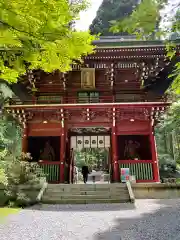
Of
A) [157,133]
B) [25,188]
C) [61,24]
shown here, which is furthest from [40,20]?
[157,133]

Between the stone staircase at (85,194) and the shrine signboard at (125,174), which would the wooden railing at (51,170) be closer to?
the stone staircase at (85,194)

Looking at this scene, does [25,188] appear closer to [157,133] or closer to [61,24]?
[61,24]

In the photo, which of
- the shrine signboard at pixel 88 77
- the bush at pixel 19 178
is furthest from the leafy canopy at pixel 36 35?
the shrine signboard at pixel 88 77

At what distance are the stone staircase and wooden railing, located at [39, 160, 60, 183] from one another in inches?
49.2

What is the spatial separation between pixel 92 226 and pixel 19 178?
5412 millimetres

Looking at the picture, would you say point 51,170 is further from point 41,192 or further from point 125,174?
point 125,174

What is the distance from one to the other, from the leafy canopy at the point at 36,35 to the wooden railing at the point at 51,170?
9561mm

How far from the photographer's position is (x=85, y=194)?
970 centimetres

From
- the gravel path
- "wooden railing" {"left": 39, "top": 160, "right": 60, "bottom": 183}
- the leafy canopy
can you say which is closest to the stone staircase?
"wooden railing" {"left": 39, "top": 160, "right": 60, "bottom": 183}

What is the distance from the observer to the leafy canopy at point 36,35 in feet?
5.95

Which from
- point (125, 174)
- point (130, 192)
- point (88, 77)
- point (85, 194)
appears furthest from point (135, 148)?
point (88, 77)

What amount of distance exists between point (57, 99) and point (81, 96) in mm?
1516

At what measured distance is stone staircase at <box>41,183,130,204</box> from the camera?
356 inches

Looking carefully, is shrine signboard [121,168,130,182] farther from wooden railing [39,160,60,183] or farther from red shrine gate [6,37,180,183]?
wooden railing [39,160,60,183]
